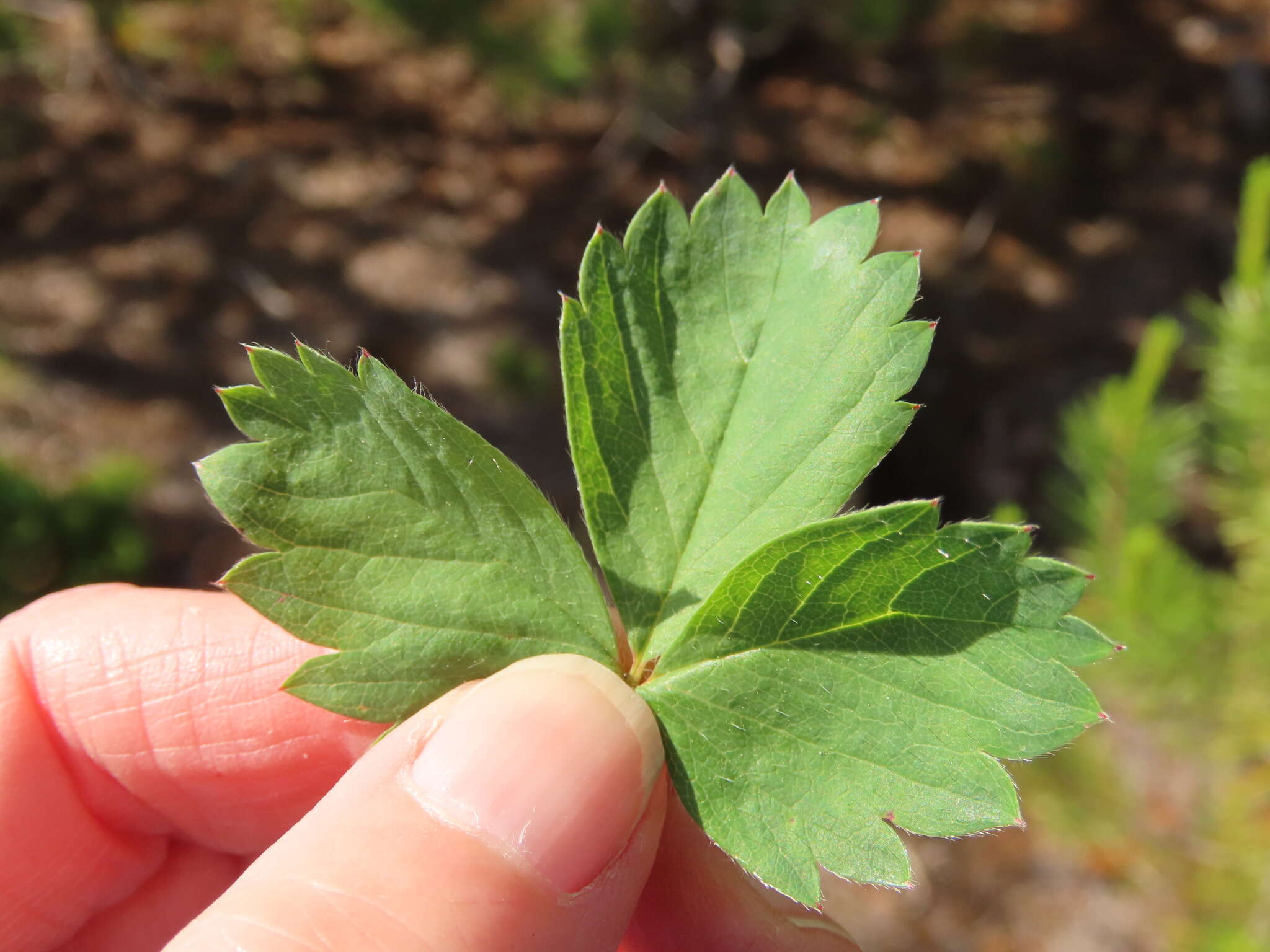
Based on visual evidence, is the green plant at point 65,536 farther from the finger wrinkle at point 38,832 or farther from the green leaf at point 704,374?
the green leaf at point 704,374

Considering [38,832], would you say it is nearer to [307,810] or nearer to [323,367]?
[307,810]

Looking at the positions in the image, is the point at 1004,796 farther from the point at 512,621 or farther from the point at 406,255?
the point at 406,255

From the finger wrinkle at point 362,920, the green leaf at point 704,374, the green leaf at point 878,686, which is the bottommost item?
the finger wrinkle at point 362,920

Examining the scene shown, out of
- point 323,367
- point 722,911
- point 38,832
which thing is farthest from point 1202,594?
point 38,832

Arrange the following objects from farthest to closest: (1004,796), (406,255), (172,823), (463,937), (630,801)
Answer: (406,255), (172,823), (630,801), (463,937), (1004,796)

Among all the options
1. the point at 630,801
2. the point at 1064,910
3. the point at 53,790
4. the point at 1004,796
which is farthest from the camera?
the point at 1064,910

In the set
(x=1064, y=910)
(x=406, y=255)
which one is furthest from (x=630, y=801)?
(x=406, y=255)

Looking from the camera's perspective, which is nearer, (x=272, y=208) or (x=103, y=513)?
(x=103, y=513)

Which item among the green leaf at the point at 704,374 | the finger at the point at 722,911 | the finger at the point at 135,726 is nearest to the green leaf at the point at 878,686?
the green leaf at the point at 704,374
